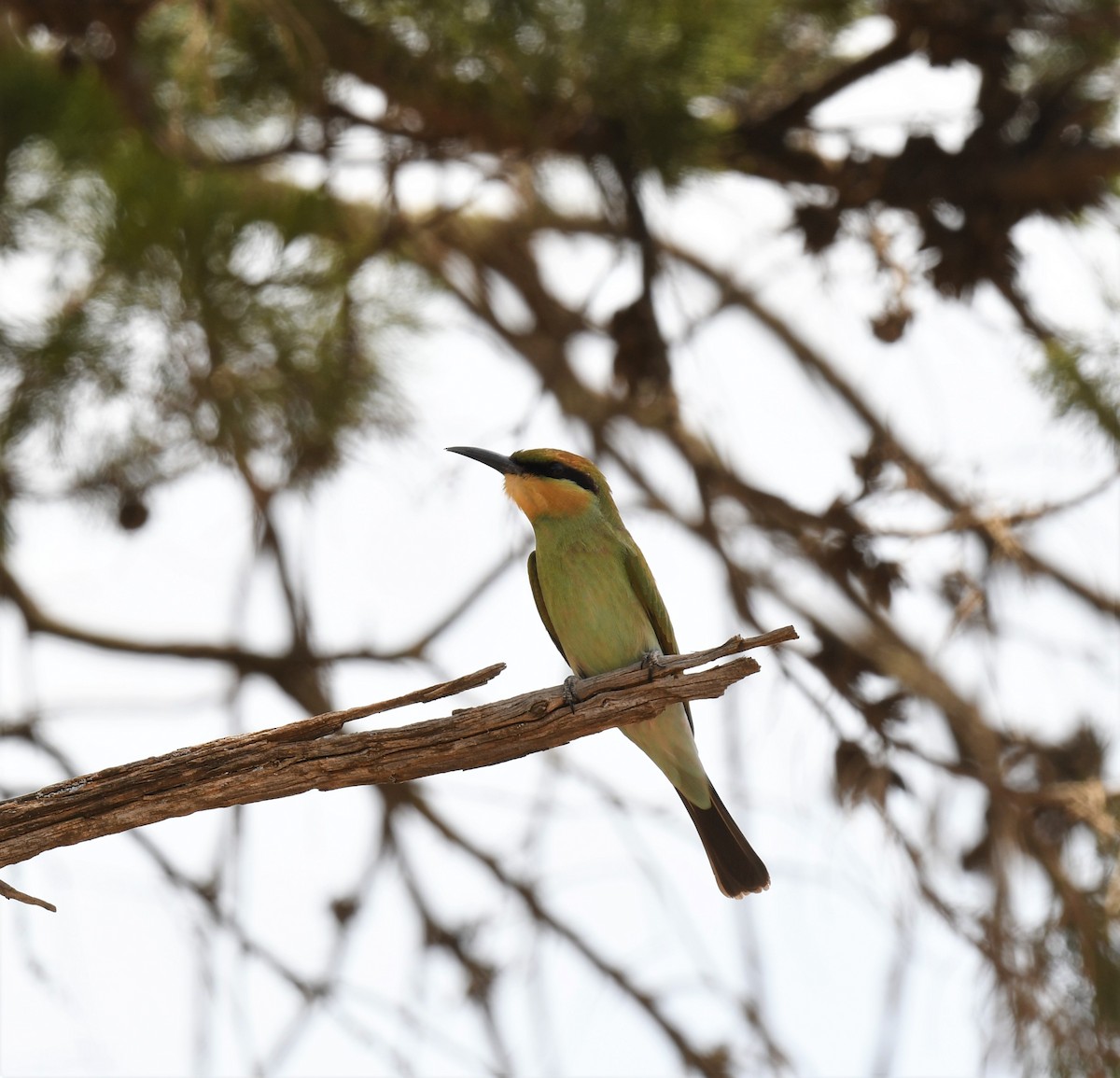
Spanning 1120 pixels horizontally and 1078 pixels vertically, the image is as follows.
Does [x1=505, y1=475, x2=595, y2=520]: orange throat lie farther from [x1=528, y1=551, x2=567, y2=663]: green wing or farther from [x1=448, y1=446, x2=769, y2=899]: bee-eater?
[x1=528, y1=551, x2=567, y2=663]: green wing

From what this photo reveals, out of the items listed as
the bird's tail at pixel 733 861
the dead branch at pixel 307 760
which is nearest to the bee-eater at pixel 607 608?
the bird's tail at pixel 733 861

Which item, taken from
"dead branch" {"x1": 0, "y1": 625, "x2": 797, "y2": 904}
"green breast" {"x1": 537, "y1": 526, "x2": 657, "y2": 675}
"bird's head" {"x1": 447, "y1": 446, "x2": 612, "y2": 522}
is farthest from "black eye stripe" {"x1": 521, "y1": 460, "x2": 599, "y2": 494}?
"dead branch" {"x1": 0, "y1": 625, "x2": 797, "y2": 904}

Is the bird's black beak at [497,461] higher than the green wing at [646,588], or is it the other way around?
the bird's black beak at [497,461]

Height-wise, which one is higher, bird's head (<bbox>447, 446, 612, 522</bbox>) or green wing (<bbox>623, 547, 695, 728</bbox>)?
bird's head (<bbox>447, 446, 612, 522</bbox>)

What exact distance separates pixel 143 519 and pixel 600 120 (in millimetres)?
1669

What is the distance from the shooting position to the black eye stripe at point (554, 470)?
3.69 metres

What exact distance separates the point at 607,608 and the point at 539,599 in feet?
0.89

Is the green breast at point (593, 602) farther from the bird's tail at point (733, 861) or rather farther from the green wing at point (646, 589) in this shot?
the bird's tail at point (733, 861)

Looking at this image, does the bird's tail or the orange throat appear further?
the orange throat

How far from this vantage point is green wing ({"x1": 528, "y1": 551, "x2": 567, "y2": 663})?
371 centimetres

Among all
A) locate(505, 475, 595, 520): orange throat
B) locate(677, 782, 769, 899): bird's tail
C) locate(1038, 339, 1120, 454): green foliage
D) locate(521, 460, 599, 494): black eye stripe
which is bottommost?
locate(677, 782, 769, 899): bird's tail

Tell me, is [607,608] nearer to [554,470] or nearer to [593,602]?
[593,602]

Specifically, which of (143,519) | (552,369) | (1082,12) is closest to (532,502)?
(552,369)

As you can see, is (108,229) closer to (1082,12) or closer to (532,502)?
(532,502)
